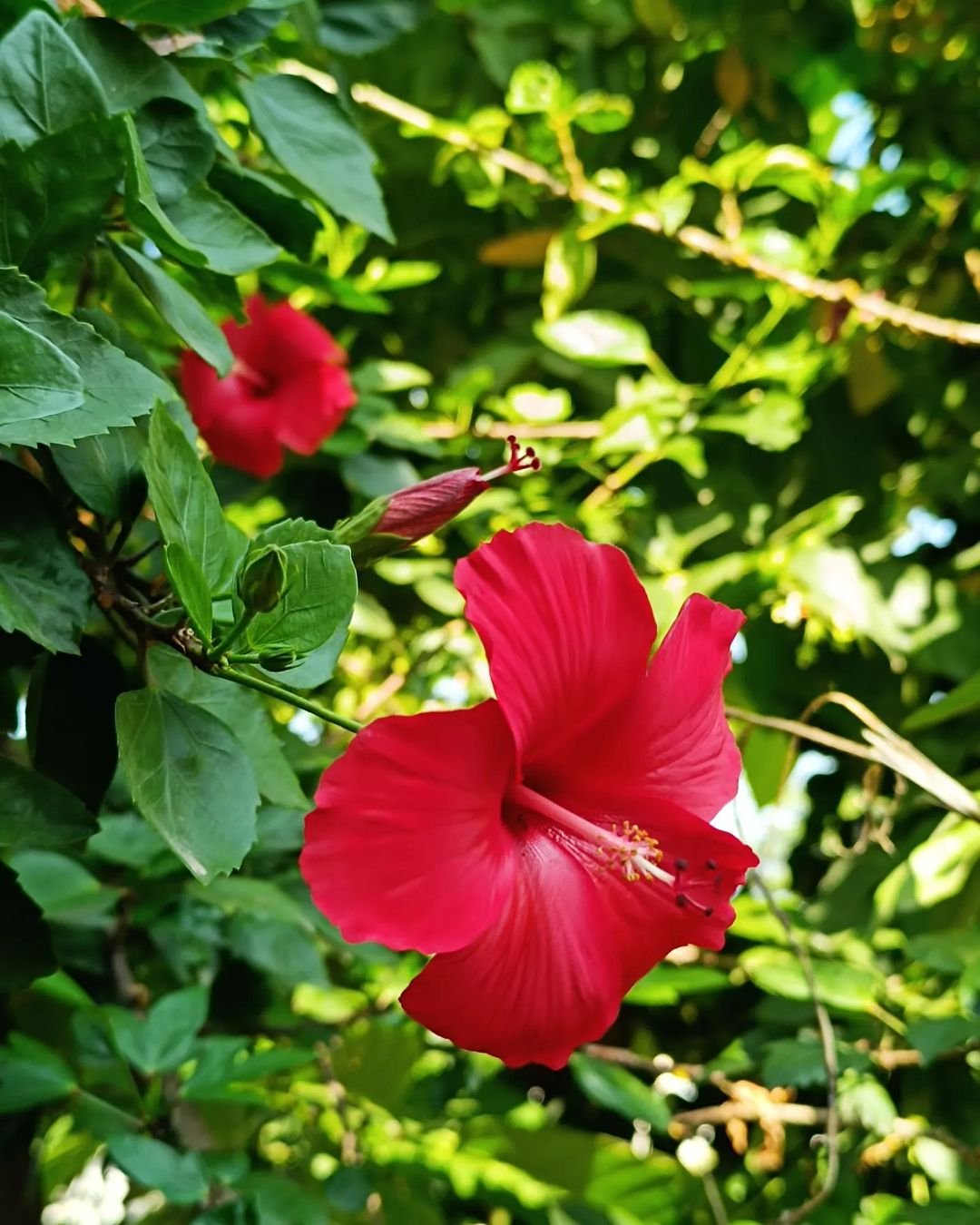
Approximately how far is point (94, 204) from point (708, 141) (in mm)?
950

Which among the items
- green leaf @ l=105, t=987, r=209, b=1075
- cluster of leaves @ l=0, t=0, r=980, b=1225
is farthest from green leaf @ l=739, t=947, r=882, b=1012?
green leaf @ l=105, t=987, r=209, b=1075

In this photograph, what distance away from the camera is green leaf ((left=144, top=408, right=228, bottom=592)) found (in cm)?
30

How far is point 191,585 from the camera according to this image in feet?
0.97

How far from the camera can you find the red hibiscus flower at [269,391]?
2.33 feet

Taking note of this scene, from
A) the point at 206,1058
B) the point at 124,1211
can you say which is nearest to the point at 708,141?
the point at 206,1058

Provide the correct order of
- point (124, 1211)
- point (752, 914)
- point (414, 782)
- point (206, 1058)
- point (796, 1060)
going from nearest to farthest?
1. point (414, 782)
2. point (206, 1058)
3. point (796, 1060)
4. point (752, 914)
5. point (124, 1211)

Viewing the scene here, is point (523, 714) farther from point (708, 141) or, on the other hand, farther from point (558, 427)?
point (708, 141)

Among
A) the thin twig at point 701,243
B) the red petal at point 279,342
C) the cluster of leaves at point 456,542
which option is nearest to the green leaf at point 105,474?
the cluster of leaves at point 456,542

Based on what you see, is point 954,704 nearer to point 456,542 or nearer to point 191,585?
point 456,542

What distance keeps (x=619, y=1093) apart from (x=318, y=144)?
64cm

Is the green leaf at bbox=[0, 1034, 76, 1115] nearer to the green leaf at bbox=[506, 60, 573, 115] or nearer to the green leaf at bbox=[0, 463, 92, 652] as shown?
the green leaf at bbox=[0, 463, 92, 652]

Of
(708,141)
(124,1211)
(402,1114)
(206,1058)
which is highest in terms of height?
(708,141)

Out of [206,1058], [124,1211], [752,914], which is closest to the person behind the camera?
[206,1058]

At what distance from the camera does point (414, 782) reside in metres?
0.30
